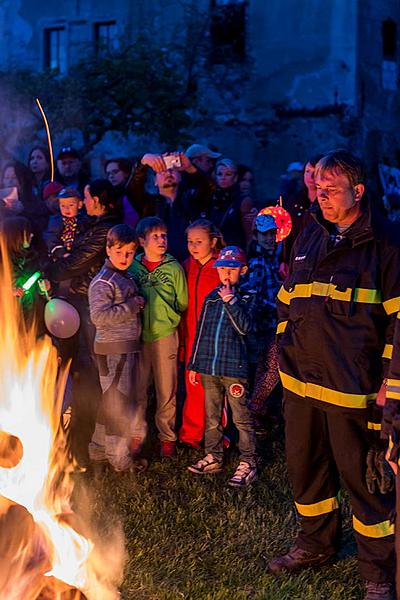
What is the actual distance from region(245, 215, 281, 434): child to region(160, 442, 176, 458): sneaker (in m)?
0.70

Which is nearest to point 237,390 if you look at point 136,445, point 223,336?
point 223,336

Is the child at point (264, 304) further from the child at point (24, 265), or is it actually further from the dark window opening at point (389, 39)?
the dark window opening at point (389, 39)

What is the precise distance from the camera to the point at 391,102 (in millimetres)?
25812

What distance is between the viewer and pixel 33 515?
3.99m

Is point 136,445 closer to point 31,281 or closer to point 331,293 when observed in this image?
point 31,281

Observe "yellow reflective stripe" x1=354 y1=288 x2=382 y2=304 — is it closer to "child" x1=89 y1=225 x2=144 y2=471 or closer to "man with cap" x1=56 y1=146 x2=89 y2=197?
"child" x1=89 y1=225 x2=144 y2=471

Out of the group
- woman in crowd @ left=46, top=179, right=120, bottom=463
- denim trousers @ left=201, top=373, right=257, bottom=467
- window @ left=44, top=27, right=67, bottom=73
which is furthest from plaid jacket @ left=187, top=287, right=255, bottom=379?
window @ left=44, top=27, right=67, bottom=73

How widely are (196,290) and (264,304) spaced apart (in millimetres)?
582

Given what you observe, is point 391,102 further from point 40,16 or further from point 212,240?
point 212,240

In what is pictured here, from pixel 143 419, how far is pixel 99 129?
1579cm

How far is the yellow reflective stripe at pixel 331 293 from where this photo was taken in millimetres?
4211

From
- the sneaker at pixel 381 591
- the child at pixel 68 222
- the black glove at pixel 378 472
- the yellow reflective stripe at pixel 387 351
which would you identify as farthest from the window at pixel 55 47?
the sneaker at pixel 381 591

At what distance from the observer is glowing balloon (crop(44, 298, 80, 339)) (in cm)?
668

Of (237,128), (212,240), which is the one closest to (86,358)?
(212,240)
